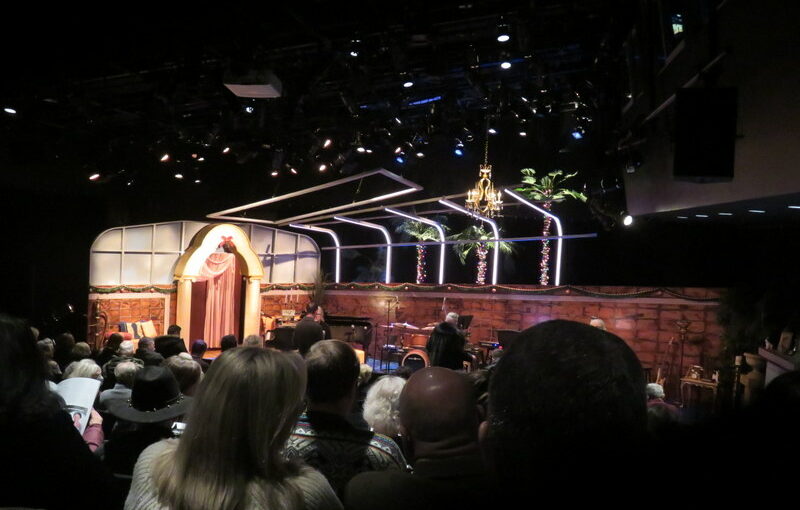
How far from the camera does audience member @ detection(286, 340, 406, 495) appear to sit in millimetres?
2057

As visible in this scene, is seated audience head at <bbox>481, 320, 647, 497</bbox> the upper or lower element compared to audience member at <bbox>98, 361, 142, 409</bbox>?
upper

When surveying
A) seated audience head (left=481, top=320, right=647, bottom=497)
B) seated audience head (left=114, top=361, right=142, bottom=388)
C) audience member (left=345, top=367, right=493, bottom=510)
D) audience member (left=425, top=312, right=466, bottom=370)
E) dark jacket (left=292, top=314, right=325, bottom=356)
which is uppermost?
seated audience head (left=481, top=320, right=647, bottom=497)

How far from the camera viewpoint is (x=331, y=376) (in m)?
2.27

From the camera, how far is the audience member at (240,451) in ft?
4.72

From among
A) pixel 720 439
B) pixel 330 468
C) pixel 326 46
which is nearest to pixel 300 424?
pixel 330 468

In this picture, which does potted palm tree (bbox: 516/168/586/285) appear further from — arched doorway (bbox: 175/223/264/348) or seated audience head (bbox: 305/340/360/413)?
seated audience head (bbox: 305/340/360/413)

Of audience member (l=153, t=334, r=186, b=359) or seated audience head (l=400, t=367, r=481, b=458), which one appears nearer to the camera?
seated audience head (l=400, t=367, r=481, b=458)

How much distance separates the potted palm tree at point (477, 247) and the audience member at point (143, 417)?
1241 cm

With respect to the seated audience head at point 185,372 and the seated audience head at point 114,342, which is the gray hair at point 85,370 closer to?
the seated audience head at point 185,372

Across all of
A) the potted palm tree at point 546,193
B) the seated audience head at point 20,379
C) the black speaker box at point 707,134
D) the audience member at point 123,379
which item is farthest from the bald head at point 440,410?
the potted palm tree at point 546,193

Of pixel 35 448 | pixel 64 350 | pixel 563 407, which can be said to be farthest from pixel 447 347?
pixel 563 407

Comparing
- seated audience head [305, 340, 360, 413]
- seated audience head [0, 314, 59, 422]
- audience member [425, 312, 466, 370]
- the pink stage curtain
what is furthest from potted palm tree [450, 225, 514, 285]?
seated audience head [0, 314, 59, 422]

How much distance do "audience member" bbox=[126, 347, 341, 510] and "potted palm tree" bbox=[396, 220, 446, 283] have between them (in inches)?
565

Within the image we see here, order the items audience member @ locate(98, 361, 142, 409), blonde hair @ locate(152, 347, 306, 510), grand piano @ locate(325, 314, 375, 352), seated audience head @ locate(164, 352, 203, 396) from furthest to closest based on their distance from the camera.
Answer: grand piano @ locate(325, 314, 375, 352) < audience member @ locate(98, 361, 142, 409) < seated audience head @ locate(164, 352, 203, 396) < blonde hair @ locate(152, 347, 306, 510)
